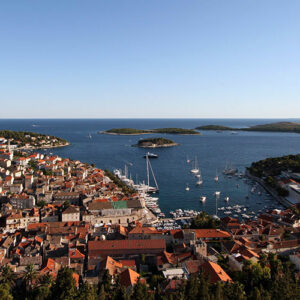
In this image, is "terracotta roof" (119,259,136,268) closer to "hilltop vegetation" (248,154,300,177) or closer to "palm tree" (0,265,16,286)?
"palm tree" (0,265,16,286)

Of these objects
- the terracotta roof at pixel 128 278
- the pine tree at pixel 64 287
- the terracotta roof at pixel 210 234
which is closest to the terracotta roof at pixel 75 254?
the pine tree at pixel 64 287

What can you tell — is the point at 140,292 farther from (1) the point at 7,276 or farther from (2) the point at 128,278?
(1) the point at 7,276

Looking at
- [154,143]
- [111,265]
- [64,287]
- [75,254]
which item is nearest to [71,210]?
[75,254]

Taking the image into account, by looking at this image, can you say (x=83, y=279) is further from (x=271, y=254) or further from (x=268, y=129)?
(x=268, y=129)

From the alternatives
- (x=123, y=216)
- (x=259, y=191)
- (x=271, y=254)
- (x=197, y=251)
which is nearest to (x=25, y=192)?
(x=123, y=216)

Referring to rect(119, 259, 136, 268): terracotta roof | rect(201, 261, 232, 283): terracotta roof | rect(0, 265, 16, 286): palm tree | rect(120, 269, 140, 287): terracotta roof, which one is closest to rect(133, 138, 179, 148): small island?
rect(119, 259, 136, 268): terracotta roof

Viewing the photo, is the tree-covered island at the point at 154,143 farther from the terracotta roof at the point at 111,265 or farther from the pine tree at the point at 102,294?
the pine tree at the point at 102,294

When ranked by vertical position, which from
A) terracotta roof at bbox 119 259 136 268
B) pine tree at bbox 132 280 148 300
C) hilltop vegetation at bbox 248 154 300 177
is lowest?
terracotta roof at bbox 119 259 136 268

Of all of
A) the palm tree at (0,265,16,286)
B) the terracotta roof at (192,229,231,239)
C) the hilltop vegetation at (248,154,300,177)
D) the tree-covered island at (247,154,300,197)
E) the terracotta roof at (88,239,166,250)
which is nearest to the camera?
the palm tree at (0,265,16,286)
